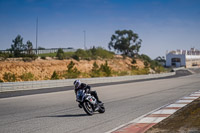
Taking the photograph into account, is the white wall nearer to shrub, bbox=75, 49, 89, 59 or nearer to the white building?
the white building

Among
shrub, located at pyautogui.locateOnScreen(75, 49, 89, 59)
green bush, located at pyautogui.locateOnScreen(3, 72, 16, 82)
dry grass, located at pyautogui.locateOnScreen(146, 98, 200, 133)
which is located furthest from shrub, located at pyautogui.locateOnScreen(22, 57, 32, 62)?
dry grass, located at pyautogui.locateOnScreen(146, 98, 200, 133)

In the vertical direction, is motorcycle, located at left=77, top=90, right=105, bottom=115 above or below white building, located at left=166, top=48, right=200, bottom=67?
below

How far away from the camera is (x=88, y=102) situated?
10.2 meters

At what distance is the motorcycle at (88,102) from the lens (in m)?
10.1

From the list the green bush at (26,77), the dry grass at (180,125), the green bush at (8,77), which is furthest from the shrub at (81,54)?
the dry grass at (180,125)

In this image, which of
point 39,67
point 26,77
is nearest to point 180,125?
point 26,77

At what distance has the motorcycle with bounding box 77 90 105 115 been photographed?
33.1ft

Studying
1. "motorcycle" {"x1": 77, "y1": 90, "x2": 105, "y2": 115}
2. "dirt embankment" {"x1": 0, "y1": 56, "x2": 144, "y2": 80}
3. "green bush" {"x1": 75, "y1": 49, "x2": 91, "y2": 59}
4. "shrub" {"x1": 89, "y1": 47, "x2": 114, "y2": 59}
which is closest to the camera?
"motorcycle" {"x1": 77, "y1": 90, "x2": 105, "y2": 115}

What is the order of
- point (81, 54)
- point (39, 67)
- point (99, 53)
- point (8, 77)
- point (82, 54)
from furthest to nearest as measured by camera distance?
point (99, 53), point (82, 54), point (81, 54), point (39, 67), point (8, 77)

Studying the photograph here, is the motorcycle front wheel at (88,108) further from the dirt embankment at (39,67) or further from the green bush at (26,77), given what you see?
the dirt embankment at (39,67)

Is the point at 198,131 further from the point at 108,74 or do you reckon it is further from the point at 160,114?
the point at 108,74

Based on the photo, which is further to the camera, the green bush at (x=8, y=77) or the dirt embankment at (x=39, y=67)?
the dirt embankment at (x=39, y=67)

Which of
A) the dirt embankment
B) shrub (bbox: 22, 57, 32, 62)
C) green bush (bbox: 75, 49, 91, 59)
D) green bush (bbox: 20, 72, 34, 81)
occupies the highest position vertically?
green bush (bbox: 75, 49, 91, 59)

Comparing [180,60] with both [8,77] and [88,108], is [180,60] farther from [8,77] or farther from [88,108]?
[88,108]
